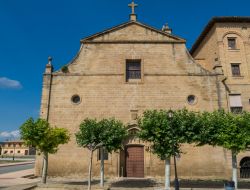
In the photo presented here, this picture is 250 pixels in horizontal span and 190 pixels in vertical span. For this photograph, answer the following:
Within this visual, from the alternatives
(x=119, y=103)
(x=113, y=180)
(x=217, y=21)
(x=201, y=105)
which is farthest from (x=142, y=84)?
(x=217, y=21)

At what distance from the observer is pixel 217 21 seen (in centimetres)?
2236

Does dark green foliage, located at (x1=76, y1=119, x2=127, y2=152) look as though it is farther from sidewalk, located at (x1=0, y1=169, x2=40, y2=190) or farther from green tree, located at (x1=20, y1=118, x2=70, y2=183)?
sidewalk, located at (x1=0, y1=169, x2=40, y2=190)

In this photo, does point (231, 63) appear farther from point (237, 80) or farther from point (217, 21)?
point (217, 21)

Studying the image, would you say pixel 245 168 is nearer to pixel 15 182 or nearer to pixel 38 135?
pixel 38 135

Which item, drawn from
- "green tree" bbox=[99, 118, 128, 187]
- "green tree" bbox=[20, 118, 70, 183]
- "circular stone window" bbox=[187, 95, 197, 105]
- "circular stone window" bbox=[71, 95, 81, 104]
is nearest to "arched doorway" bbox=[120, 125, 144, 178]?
"green tree" bbox=[99, 118, 128, 187]

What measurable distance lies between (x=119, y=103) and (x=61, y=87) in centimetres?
476

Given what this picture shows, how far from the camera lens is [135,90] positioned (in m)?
19.3

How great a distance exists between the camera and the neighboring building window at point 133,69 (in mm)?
20125

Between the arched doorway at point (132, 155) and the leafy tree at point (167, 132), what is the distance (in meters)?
4.17

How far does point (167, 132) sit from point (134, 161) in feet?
18.6

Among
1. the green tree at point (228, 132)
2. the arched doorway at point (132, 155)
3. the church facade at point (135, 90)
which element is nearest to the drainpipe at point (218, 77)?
the church facade at point (135, 90)

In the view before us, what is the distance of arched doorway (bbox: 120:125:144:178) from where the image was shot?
1834cm

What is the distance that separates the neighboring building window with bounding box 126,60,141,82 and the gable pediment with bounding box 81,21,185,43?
182 cm

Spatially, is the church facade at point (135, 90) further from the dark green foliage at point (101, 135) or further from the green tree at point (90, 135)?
the green tree at point (90, 135)
